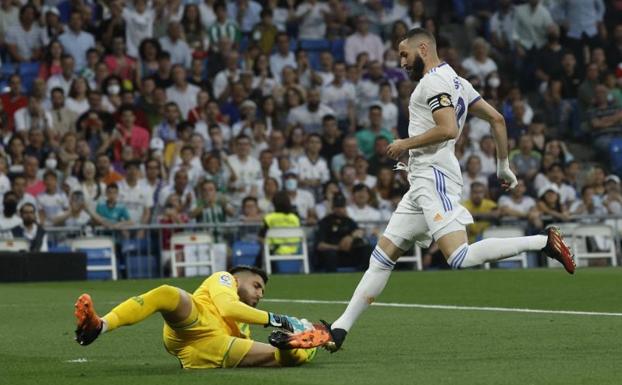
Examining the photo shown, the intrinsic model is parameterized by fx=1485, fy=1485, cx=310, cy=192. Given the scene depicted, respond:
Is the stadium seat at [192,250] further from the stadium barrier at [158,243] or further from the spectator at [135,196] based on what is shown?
the spectator at [135,196]

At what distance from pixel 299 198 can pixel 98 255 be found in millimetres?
3543

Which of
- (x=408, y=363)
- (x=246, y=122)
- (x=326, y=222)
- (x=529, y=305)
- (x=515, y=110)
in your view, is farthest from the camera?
(x=515, y=110)

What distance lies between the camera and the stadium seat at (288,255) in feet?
75.3

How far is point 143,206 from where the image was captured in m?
23.4

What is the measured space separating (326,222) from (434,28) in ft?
20.6

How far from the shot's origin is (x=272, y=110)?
25688 millimetres

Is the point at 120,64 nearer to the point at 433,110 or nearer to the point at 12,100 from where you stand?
the point at 12,100

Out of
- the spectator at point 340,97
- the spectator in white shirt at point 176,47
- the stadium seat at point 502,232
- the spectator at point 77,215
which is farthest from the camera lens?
the spectator at point 340,97

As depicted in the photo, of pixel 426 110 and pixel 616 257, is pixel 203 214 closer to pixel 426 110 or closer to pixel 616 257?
pixel 616 257

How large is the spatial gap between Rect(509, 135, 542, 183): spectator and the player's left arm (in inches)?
586

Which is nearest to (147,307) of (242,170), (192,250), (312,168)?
(192,250)

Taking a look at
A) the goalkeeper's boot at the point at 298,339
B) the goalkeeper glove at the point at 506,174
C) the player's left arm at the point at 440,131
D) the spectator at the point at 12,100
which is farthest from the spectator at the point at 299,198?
the goalkeeper's boot at the point at 298,339

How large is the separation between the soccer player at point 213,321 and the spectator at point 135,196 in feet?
44.0

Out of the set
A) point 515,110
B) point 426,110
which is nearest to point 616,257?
point 515,110
